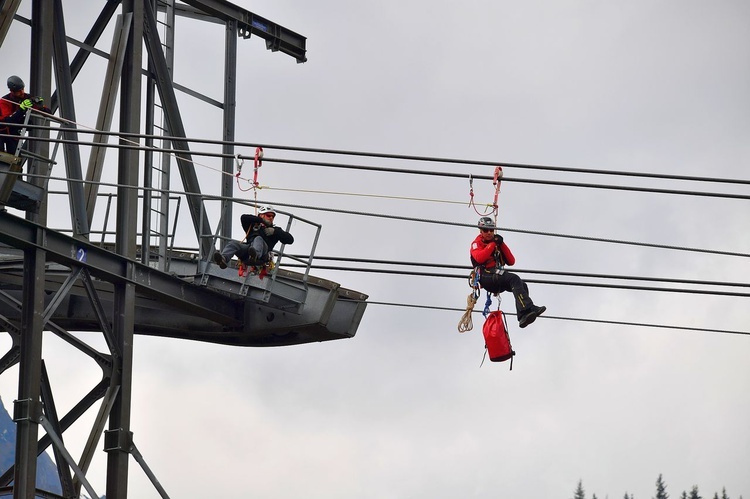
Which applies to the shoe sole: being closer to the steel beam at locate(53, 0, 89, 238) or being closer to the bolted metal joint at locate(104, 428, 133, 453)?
the steel beam at locate(53, 0, 89, 238)

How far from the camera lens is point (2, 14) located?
20.9m

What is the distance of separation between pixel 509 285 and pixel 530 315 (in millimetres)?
675

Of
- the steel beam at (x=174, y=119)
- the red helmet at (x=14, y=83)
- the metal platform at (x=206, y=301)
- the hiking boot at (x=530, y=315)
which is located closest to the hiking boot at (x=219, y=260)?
the metal platform at (x=206, y=301)

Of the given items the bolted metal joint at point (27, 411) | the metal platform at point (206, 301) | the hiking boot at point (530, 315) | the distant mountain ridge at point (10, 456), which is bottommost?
the distant mountain ridge at point (10, 456)

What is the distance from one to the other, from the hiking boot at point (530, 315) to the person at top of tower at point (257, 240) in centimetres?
439

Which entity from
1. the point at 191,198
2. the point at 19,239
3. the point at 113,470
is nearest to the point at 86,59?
the point at 191,198

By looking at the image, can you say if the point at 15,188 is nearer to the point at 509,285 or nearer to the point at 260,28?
the point at 509,285

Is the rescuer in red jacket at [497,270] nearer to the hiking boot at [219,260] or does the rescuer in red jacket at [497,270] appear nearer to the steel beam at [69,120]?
the hiking boot at [219,260]

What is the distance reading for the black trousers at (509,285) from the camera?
780 inches

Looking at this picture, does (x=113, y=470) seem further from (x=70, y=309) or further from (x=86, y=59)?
(x=86, y=59)

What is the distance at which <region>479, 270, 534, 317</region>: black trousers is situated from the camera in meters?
19.8

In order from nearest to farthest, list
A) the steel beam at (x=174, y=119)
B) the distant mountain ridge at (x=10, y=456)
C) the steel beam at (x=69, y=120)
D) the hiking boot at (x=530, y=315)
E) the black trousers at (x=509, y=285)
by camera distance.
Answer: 1. the hiking boot at (x=530, y=315)
2. the black trousers at (x=509, y=285)
3. the steel beam at (x=69, y=120)
4. the steel beam at (x=174, y=119)
5. the distant mountain ridge at (x=10, y=456)

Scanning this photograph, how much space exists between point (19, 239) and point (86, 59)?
436cm

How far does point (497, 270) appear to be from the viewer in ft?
66.5
